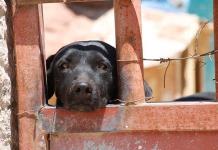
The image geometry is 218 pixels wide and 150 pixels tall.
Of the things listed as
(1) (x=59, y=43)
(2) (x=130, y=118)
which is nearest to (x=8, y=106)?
(2) (x=130, y=118)

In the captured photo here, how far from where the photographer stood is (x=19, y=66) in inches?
120

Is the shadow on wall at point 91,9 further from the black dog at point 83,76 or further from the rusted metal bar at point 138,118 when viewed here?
the rusted metal bar at point 138,118

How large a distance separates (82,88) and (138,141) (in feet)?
1.40

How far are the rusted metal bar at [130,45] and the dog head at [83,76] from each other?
0.20 m

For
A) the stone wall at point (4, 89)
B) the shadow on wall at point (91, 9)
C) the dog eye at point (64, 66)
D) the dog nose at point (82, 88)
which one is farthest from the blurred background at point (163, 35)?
the stone wall at point (4, 89)

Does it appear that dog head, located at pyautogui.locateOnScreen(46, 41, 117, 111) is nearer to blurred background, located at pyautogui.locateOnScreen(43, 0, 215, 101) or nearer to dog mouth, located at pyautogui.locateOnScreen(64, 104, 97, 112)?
dog mouth, located at pyautogui.locateOnScreen(64, 104, 97, 112)

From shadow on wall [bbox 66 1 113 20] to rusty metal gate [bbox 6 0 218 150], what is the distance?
10.3 m

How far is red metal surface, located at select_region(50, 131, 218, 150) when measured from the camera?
2.96 meters

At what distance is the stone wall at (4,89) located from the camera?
9.80 feet

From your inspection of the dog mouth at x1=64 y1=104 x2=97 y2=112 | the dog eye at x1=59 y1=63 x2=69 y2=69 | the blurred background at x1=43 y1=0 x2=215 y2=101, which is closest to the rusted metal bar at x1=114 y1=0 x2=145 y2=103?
the dog mouth at x1=64 y1=104 x2=97 y2=112

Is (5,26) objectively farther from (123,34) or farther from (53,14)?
(53,14)

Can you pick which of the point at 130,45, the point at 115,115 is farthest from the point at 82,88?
the point at 130,45

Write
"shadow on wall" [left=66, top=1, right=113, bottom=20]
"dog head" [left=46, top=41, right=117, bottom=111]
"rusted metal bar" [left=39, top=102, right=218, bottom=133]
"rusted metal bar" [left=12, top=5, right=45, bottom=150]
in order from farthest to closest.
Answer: "shadow on wall" [left=66, top=1, right=113, bottom=20], "dog head" [left=46, top=41, right=117, bottom=111], "rusted metal bar" [left=12, top=5, right=45, bottom=150], "rusted metal bar" [left=39, top=102, right=218, bottom=133]

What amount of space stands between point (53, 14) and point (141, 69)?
388 inches
